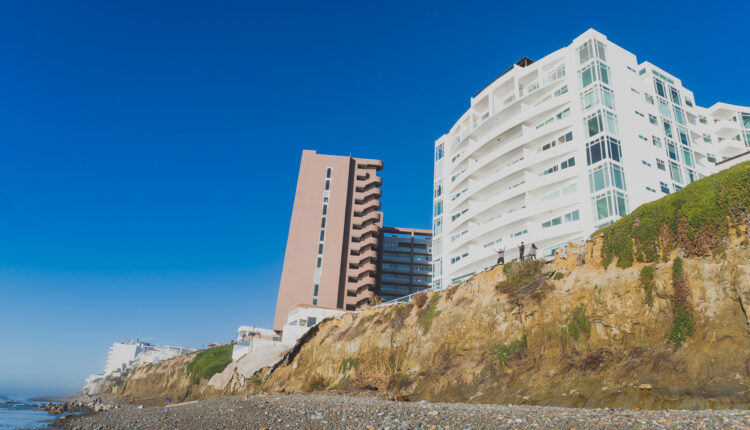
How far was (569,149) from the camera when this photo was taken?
45.4 metres

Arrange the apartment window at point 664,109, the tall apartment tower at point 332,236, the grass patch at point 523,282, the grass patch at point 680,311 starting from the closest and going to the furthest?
the grass patch at point 680,311 < the grass patch at point 523,282 < the apartment window at point 664,109 < the tall apartment tower at point 332,236

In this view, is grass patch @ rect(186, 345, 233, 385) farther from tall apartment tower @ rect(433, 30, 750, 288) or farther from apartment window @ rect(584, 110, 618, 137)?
apartment window @ rect(584, 110, 618, 137)

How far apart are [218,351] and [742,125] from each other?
8978 centimetres

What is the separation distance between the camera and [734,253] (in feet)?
61.4

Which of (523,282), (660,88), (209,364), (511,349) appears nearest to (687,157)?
(660,88)

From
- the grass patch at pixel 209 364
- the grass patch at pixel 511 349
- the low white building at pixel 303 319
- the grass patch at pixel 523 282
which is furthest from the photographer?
the grass patch at pixel 209 364

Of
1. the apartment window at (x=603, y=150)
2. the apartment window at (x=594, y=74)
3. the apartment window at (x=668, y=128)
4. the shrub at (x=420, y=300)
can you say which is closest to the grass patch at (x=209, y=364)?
the shrub at (x=420, y=300)

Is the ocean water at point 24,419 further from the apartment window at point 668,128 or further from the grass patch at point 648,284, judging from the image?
the apartment window at point 668,128

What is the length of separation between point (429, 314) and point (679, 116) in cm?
4165

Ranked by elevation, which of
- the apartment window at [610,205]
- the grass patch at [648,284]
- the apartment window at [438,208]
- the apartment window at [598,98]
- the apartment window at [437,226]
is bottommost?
the grass patch at [648,284]

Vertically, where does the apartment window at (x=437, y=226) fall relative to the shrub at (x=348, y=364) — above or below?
above

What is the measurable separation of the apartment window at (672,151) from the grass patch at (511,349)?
116 feet

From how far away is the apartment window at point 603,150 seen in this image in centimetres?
4172

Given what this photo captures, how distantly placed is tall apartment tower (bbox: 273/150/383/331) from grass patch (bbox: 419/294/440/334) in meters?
44.7
